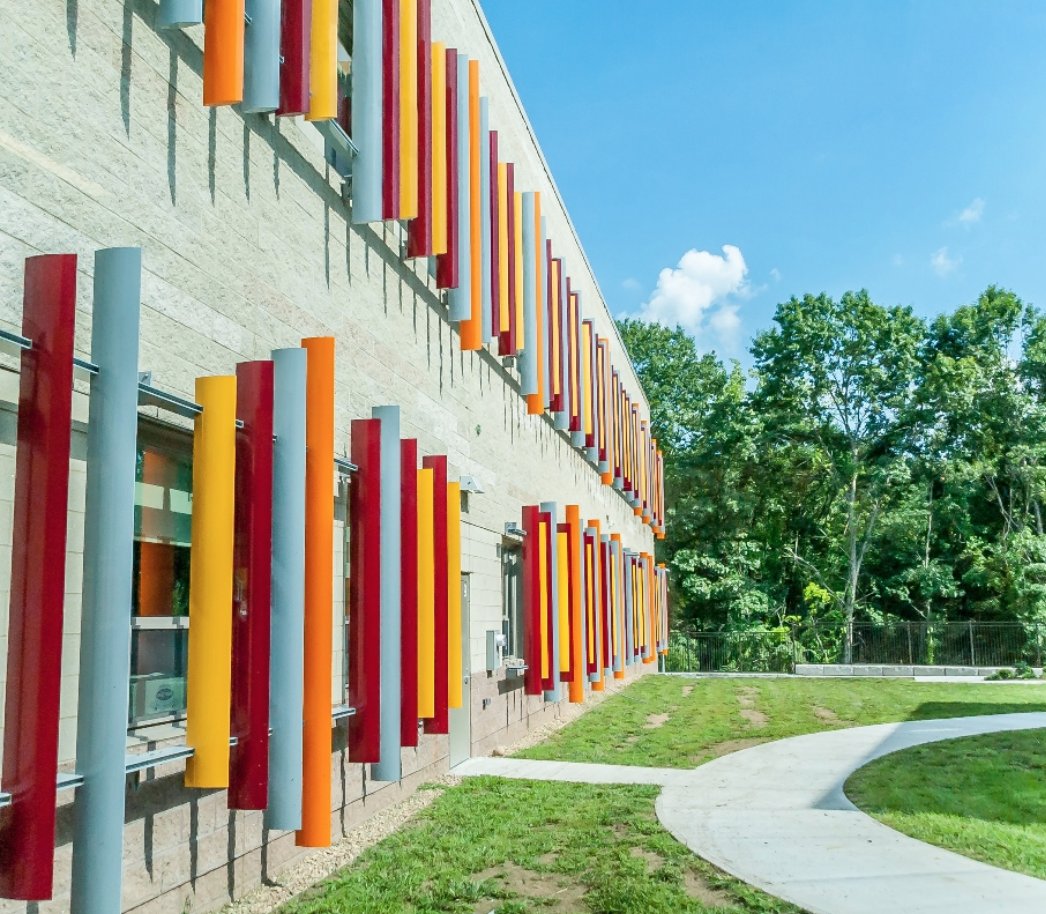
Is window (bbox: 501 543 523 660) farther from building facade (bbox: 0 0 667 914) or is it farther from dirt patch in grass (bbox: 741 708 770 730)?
dirt patch in grass (bbox: 741 708 770 730)

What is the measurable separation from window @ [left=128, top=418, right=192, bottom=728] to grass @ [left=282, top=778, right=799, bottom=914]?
1.82 meters

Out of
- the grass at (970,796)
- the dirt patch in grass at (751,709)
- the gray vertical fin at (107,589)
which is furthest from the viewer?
the dirt patch in grass at (751,709)

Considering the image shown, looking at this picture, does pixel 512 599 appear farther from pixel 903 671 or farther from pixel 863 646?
pixel 863 646

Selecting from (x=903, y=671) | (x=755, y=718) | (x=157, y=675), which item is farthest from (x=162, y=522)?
(x=903, y=671)

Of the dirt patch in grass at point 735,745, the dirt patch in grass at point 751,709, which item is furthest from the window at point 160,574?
the dirt patch in grass at point 751,709

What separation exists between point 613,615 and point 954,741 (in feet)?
27.8

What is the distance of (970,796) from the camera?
35.4ft

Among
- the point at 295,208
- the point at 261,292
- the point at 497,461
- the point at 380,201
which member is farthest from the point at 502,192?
the point at 261,292

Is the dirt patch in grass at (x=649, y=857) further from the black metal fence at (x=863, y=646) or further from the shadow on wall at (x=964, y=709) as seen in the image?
the black metal fence at (x=863, y=646)

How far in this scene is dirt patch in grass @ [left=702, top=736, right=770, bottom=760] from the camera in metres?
14.5

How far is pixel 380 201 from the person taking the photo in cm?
943

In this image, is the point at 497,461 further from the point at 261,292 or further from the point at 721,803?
the point at 261,292

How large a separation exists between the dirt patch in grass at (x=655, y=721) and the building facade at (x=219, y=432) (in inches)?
252

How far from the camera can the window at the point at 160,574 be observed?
6.25 m
